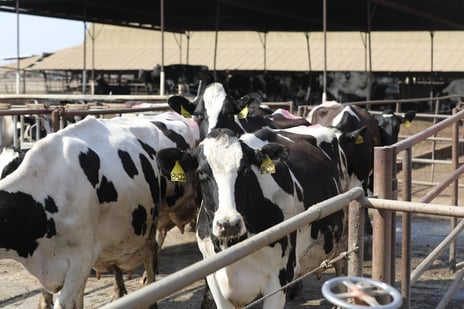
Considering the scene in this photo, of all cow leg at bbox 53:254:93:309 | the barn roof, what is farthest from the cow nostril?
the barn roof

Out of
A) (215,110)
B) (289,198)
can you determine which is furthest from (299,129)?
(289,198)

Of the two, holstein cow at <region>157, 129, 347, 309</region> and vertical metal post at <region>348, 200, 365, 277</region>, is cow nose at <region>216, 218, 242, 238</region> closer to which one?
holstein cow at <region>157, 129, 347, 309</region>

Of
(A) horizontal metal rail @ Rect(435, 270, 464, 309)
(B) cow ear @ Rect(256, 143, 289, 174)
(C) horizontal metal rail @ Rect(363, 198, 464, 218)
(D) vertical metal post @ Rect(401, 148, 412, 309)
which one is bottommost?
(A) horizontal metal rail @ Rect(435, 270, 464, 309)

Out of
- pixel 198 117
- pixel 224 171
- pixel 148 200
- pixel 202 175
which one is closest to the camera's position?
pixel 224 171

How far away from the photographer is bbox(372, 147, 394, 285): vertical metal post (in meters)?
2.90

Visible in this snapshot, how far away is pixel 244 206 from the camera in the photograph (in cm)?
399

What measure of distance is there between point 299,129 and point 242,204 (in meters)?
2.23

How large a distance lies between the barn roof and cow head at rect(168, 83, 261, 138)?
12515 mm

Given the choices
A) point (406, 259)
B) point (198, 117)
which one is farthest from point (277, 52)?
point (406, 259)

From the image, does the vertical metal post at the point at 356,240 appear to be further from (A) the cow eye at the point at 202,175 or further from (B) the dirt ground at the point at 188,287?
(B) the dirt ground at the point at 188,287

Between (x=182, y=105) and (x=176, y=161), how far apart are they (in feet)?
7.92

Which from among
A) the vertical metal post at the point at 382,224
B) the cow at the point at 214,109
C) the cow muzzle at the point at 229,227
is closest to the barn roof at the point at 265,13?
the cow at the point at 214,109

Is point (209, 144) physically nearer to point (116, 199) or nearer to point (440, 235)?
point (116, 199)

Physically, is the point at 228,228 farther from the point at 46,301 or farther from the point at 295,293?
the point at 295,293
